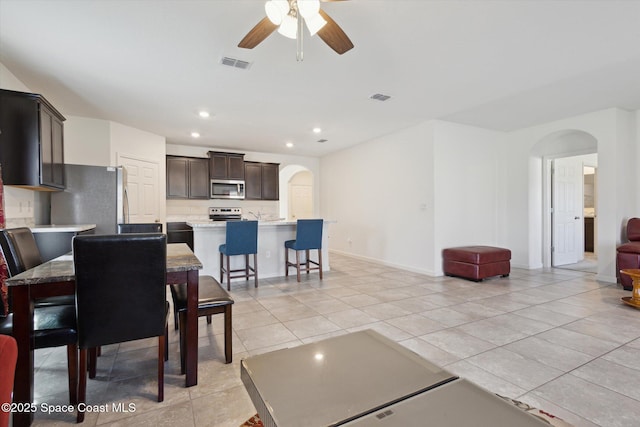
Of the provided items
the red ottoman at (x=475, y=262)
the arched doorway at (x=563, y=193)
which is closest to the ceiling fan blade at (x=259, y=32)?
the red ottoman at (x=475, y=262)

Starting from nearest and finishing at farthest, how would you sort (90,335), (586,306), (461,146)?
(90,335)
(586,306)
(461,146)

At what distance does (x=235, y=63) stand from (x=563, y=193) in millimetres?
6517

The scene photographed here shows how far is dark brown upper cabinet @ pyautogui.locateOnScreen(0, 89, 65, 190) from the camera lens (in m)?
3.09

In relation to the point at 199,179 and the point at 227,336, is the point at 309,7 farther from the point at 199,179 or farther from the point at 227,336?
the point at 199,179

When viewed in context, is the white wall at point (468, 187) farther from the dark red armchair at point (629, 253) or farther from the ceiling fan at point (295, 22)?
the ceiling fan at point (295, 22)

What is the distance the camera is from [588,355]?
231cm

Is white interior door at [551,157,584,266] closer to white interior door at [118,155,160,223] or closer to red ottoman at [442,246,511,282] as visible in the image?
red ottoman at [442,246,511,282]

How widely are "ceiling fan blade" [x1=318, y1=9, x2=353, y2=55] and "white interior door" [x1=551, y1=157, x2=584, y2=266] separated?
18.4 ft

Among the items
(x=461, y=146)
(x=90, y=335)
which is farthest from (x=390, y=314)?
(x=461, y=146)

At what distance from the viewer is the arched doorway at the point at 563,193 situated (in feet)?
18.0

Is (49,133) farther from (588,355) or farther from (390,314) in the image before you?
(588,355)

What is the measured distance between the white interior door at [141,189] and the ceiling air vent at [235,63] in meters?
3.30

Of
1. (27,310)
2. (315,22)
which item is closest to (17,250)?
(27,310)

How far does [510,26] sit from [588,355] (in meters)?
2.72
